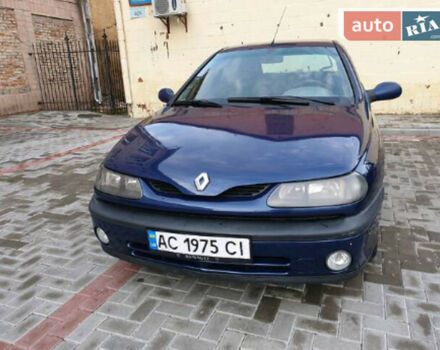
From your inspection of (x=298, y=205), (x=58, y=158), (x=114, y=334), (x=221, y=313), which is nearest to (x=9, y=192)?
(x=58, y=158)

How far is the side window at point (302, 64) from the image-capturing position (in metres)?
2.95

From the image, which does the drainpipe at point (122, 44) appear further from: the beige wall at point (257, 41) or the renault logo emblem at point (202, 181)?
the renault logo emblem at point (202, 181)

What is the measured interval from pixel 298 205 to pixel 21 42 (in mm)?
12165

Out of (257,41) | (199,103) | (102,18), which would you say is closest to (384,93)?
(199,103)

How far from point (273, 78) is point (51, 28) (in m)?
11.9

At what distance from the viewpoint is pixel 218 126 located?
230 cm

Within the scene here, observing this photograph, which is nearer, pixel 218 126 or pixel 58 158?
pixel 218 126

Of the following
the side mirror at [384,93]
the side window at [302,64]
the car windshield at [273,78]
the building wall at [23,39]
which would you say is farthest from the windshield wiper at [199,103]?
the building wall at [23,39]

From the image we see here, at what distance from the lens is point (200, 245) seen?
1872 millimetres

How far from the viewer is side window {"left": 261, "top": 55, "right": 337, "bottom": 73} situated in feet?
9.68

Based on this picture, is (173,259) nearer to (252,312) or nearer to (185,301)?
(185,301)

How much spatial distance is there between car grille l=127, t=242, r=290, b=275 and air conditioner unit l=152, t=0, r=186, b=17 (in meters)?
7.37

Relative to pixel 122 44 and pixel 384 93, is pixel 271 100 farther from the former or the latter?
pixel 122 44

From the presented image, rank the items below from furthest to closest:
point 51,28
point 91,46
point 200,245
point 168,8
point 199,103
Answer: point 91,46
point 51,28
point 168,8
point 199,103
point 200,245
